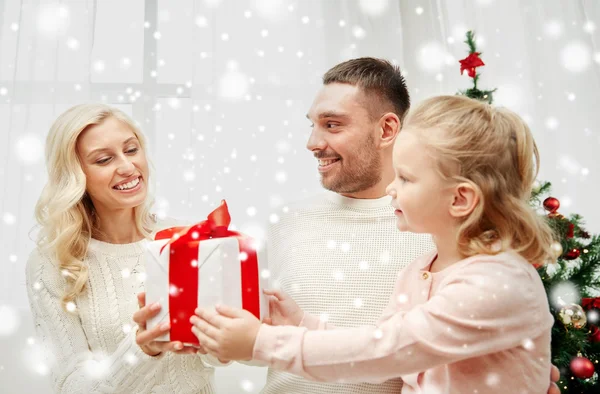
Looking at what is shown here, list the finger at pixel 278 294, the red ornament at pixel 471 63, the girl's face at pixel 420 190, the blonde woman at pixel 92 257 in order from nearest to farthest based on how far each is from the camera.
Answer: the girl's face at pixel 420 190
the finger at pixel 278 294
the blonde woman at pixel 92 257
the red ornament at pixel 471 63

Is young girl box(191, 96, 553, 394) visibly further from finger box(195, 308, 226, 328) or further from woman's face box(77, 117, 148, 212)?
woman's face box(77, 117, 148, 212)

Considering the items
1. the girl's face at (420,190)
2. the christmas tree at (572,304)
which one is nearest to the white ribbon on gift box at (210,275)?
the girl's face at (420,190)

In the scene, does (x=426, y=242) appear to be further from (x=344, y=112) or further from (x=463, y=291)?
(x=463, y=291)

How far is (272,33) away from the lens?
2.86m

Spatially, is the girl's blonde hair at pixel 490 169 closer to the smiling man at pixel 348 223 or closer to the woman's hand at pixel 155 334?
the smiling man at pixel 348 223

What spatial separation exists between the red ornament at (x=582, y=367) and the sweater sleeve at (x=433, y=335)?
3.00 ft

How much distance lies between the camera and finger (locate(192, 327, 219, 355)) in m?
1.06

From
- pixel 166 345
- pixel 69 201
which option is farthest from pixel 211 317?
pixel 69 201

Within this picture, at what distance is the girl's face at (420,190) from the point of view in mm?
1115

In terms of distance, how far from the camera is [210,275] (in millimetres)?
1128

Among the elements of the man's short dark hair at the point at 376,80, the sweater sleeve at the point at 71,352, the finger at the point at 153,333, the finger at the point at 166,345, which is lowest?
the sweater sleeve at the point at 71,352

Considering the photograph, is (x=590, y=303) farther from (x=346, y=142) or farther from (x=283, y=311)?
(x=283, y=311)

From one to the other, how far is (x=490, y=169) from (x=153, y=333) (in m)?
0.73

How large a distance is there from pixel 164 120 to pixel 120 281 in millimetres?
1118
